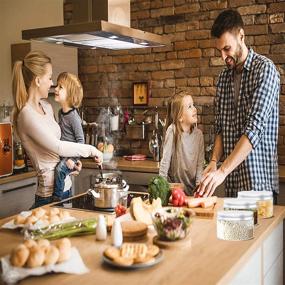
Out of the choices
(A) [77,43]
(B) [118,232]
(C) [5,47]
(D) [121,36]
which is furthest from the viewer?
(C) [5,47]

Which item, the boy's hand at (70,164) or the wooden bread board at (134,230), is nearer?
the wooden bread board at (134,230)

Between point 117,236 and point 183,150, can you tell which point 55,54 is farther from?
point 117,236

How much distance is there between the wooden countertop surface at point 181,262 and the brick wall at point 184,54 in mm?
2315

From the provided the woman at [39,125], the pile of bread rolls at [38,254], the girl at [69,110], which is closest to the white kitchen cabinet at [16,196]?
the girl at [69,110]

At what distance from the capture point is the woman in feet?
8.58

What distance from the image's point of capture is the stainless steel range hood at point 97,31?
2418mm

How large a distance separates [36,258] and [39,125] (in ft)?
4.22

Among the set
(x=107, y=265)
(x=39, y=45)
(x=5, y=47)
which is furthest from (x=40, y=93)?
(x=5, y=47)

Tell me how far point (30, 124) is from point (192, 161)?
4.48 ft

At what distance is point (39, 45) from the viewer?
14.4ft

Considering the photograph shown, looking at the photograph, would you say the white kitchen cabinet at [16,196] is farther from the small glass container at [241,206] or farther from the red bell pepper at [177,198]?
the small glass container at [241,206]

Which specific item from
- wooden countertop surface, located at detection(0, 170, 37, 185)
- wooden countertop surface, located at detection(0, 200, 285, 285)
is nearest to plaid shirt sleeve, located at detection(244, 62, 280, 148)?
wooden countertop surface, located at detection(0, 200, 285, 285)

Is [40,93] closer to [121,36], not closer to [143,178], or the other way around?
[121,36]

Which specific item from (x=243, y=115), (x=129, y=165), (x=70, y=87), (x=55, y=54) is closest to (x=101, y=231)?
(x=243, y=115)
